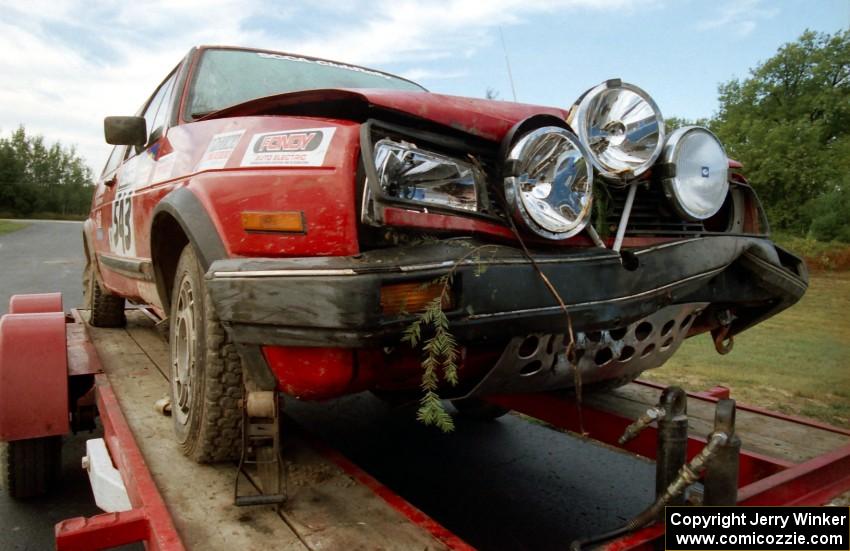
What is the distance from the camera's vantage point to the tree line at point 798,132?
18062 mm

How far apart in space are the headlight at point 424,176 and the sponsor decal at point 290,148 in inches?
7.0

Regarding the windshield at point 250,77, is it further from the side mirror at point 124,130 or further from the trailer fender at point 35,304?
the trailer fender at point 35,304

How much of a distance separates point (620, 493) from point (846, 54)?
2947 centimetres

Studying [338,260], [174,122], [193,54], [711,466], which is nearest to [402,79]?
[193,54]

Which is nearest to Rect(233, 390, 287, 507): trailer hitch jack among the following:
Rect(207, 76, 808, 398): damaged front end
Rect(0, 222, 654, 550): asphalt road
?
Rect(207, 76, 808, 398): damaged front end

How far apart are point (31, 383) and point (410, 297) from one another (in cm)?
201

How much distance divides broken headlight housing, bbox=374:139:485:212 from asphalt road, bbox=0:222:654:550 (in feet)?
4.30

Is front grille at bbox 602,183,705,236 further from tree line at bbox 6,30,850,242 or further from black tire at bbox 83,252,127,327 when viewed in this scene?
tree line at bbox 6,30,850,242

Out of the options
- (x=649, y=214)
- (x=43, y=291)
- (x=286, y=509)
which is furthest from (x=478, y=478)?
(x=43, y=291)

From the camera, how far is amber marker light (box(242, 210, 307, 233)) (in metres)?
1.69

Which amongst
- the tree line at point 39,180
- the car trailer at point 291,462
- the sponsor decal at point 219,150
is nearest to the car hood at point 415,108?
the sponsor decal at point 219,150

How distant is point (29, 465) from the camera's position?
114 inches

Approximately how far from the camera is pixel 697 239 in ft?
6.80

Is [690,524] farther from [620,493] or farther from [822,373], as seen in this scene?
[822,373]
